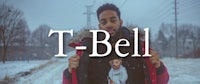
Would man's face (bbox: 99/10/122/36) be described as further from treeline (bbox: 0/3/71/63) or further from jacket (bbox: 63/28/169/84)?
treeline (bbox: 0/3/71/63)

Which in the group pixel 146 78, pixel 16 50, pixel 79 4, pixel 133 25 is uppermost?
pixel 79 4

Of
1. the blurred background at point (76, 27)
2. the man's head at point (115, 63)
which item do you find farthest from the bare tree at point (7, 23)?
the man's head at point (115, 63)

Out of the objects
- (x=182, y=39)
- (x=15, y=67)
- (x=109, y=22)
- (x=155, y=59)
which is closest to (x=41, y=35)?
(x=15, y=67)

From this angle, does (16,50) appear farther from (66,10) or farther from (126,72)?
(126,72)

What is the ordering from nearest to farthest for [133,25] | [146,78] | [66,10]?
[146,78]
[133,25]
[66,10]

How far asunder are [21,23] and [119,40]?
2.44 ft

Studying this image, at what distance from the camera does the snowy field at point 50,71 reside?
2.60 m

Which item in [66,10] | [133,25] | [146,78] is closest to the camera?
[146,78]

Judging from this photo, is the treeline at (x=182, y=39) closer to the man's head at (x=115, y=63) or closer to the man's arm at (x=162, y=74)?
the man's arm at (x=162, y=74)

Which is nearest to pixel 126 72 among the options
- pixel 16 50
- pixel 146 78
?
pixel 146 78

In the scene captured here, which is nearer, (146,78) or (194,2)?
(146,78)

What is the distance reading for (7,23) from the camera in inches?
107

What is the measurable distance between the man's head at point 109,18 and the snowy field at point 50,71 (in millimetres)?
A: 422

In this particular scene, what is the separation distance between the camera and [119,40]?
8.20 feet
